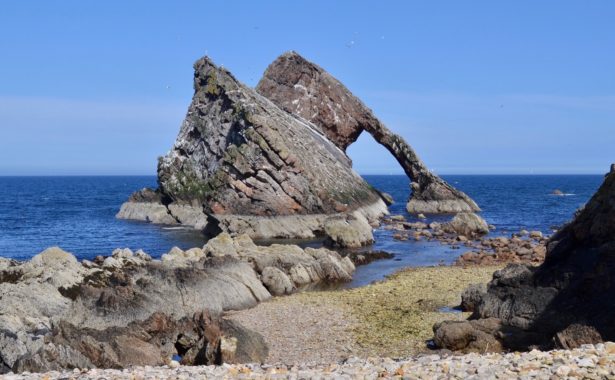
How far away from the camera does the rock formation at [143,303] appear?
18.4 metres

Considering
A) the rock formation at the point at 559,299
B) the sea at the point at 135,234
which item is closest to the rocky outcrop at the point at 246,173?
the sea at the point at 135,234

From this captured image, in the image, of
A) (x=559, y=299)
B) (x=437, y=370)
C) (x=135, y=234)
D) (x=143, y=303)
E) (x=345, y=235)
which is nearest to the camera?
(x=437, y=370)

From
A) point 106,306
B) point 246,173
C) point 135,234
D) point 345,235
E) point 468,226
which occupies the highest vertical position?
point 246,173

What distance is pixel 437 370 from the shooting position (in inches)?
519

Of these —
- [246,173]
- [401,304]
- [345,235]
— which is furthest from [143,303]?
[246,173]

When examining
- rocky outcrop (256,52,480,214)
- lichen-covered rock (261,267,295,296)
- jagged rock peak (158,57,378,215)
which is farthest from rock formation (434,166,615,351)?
rocky outcrop (256,52,480,214)

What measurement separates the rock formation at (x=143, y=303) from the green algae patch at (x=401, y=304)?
3.30 m

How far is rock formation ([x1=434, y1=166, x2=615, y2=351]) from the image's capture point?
757 inches

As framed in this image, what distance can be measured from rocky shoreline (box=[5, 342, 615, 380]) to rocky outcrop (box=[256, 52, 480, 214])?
6744cm

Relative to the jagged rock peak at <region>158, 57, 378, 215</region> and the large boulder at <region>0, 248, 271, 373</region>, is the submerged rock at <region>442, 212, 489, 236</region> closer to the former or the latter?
the jagged rock peak at <region>158, 57, 378, 215</region>

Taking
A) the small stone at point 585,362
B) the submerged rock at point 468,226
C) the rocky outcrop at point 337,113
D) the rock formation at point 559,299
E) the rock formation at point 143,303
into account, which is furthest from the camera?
the rocky outcrop at point 337,113

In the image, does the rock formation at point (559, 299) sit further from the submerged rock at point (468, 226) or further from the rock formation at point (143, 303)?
the submerged rock at point (468, 226)

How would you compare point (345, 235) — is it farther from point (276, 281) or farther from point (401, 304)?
point (401, 304)

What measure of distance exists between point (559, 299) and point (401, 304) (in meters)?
8.53
